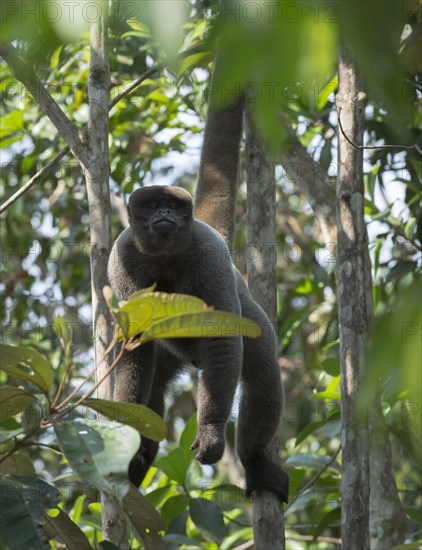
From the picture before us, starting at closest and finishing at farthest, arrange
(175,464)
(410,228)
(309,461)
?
(175,464) → (309,461) → (410,228)

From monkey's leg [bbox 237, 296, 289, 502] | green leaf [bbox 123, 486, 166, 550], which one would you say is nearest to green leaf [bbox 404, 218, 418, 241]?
monkey's leg [bbox 237, 296, 289, 502]

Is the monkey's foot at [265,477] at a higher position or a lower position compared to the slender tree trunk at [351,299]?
lower

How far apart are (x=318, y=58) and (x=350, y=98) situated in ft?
9.87

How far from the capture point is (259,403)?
4449 mm

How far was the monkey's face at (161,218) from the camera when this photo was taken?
14.3 ft

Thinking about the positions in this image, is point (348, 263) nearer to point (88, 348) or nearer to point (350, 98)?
point (350, 98)

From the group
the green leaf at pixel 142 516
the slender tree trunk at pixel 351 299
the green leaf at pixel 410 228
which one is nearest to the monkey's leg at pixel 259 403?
the slender tree trunk at pixel 351 299

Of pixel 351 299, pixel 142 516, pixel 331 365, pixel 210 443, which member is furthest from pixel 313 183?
pixel 142 516

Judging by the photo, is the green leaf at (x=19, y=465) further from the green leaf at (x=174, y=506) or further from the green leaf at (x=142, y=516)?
the green leaf at (x=174, y=506)

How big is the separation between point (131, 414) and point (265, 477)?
1.85 metres

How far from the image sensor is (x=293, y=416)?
7758 mm

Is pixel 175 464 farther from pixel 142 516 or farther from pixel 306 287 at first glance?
pixel 306 287

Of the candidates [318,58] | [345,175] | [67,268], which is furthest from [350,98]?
[67,268]

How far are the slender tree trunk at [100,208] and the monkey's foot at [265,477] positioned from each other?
956 millimetres
